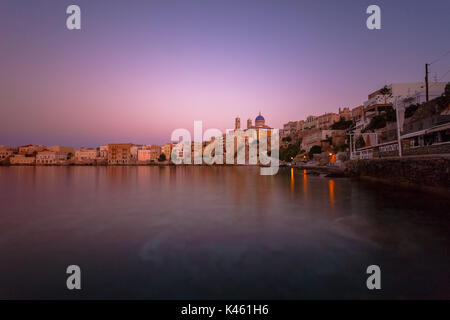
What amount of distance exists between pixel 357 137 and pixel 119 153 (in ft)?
346

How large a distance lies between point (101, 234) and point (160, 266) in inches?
143

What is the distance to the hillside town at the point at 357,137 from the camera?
19.6 metres

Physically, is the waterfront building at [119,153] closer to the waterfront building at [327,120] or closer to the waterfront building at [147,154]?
the waterfront building at [147,154]

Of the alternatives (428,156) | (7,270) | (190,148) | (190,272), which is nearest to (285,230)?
(190,272)

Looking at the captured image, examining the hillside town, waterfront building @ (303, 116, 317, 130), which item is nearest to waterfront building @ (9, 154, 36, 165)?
the hillside town

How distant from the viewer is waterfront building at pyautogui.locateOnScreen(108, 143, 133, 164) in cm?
11481

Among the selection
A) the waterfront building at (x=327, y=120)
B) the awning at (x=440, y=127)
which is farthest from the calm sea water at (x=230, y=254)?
the waterfront building at (x=327, y=120)

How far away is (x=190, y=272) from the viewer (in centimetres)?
477

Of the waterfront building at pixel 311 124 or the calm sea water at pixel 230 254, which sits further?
the waterfront building at pixel 311 124

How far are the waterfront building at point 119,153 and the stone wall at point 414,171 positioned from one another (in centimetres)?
11062

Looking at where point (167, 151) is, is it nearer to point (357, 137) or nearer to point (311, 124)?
point (311, 124)

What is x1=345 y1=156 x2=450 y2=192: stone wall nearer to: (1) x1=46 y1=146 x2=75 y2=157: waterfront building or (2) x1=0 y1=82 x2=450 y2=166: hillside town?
(2) x1=0 y1=82 x2=450 y2=166: hillside town
